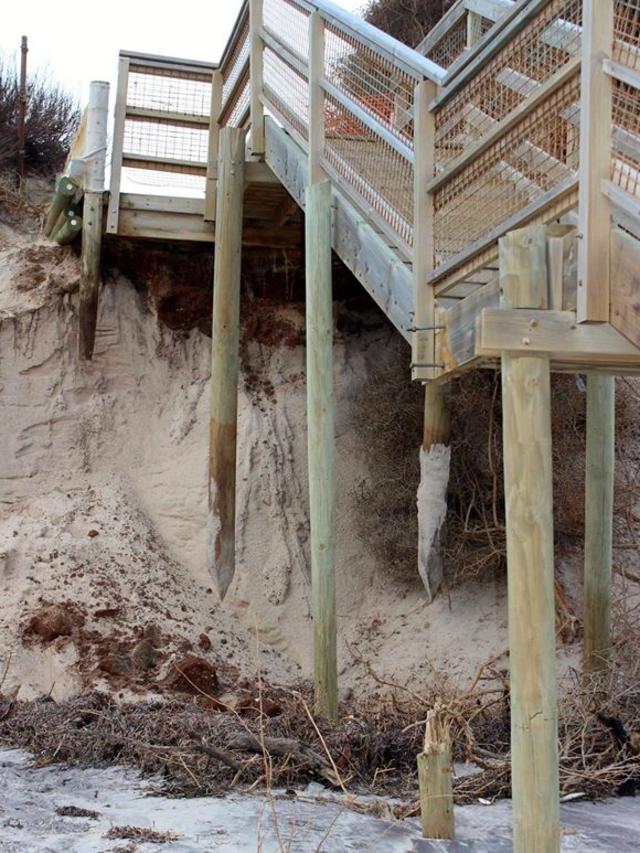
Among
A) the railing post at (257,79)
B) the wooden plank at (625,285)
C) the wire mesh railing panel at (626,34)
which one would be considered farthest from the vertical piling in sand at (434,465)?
the wooden plank at (625,285)

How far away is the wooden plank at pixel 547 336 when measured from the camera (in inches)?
164

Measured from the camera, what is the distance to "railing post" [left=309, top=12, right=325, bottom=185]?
7.79 meters

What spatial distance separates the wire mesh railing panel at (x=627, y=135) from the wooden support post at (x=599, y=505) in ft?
A: 12.8

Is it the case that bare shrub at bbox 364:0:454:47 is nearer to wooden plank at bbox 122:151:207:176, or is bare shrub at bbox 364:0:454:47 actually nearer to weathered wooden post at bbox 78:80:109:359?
wooden plank at bbox 122:151:207:176

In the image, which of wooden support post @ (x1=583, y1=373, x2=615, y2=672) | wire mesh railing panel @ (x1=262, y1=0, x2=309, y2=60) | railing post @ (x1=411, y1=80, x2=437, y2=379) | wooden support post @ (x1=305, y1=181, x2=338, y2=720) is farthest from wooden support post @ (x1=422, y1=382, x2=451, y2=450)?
railing post @ (x1=411, y1=80, x2=437, y2=379)

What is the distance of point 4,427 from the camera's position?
36.7ft

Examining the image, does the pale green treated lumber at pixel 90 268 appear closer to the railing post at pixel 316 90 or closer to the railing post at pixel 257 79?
the railing post at pixel 257 79

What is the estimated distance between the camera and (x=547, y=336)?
4.21 m

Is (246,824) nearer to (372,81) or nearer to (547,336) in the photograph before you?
(547,336)

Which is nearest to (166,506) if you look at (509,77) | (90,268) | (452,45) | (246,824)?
(90,268)

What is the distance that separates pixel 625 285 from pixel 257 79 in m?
6.22

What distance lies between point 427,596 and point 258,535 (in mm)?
1707

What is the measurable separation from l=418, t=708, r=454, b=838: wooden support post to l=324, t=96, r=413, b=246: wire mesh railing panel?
2679mm

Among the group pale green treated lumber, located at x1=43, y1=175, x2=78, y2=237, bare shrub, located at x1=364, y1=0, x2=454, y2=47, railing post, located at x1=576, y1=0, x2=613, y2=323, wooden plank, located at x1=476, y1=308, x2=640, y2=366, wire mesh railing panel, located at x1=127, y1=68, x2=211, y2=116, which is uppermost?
bare shrub, located at x1=364, y1=0, x2=454, y2=47
